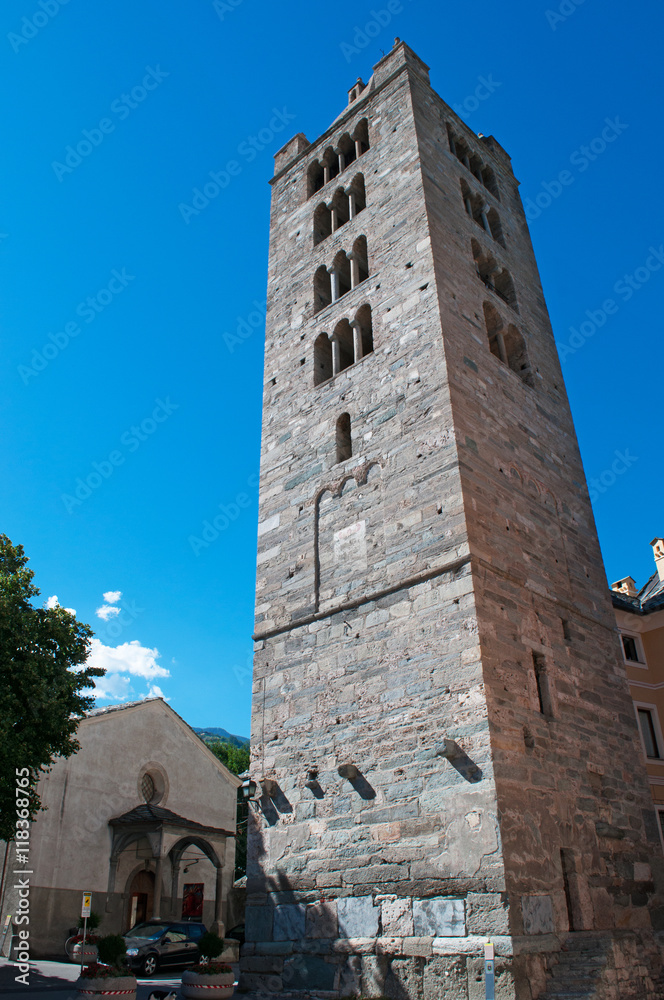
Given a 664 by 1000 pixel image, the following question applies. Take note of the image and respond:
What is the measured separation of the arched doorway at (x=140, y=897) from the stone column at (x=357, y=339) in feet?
52.3

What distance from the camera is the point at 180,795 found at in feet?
72.2

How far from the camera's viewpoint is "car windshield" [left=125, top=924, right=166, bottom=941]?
1541 centimetres

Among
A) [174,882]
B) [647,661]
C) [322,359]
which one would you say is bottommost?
[174,882]

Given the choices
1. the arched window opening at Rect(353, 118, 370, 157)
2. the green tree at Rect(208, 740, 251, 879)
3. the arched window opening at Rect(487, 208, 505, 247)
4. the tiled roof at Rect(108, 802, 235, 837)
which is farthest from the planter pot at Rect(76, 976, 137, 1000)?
the green tree at Rect(208, 740, 251, 879)

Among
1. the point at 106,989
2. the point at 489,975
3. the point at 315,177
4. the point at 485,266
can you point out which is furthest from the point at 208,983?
the point at 315,177

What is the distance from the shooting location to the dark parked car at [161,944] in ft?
48.6

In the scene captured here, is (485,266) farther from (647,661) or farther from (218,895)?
(218,895)

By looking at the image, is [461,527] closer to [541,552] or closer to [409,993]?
[541,552]

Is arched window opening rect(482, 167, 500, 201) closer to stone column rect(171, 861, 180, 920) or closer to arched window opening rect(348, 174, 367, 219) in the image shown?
arched window opening rect(348, 174, 367, 219)

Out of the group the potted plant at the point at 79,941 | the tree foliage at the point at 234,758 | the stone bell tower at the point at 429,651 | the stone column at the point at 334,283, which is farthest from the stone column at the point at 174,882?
the tree foliage at the point at 234,758

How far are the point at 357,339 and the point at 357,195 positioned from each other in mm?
5292

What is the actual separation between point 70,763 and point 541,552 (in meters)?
14.2

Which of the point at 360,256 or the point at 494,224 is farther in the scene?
the point at 494,224

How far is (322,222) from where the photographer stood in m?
18.4
